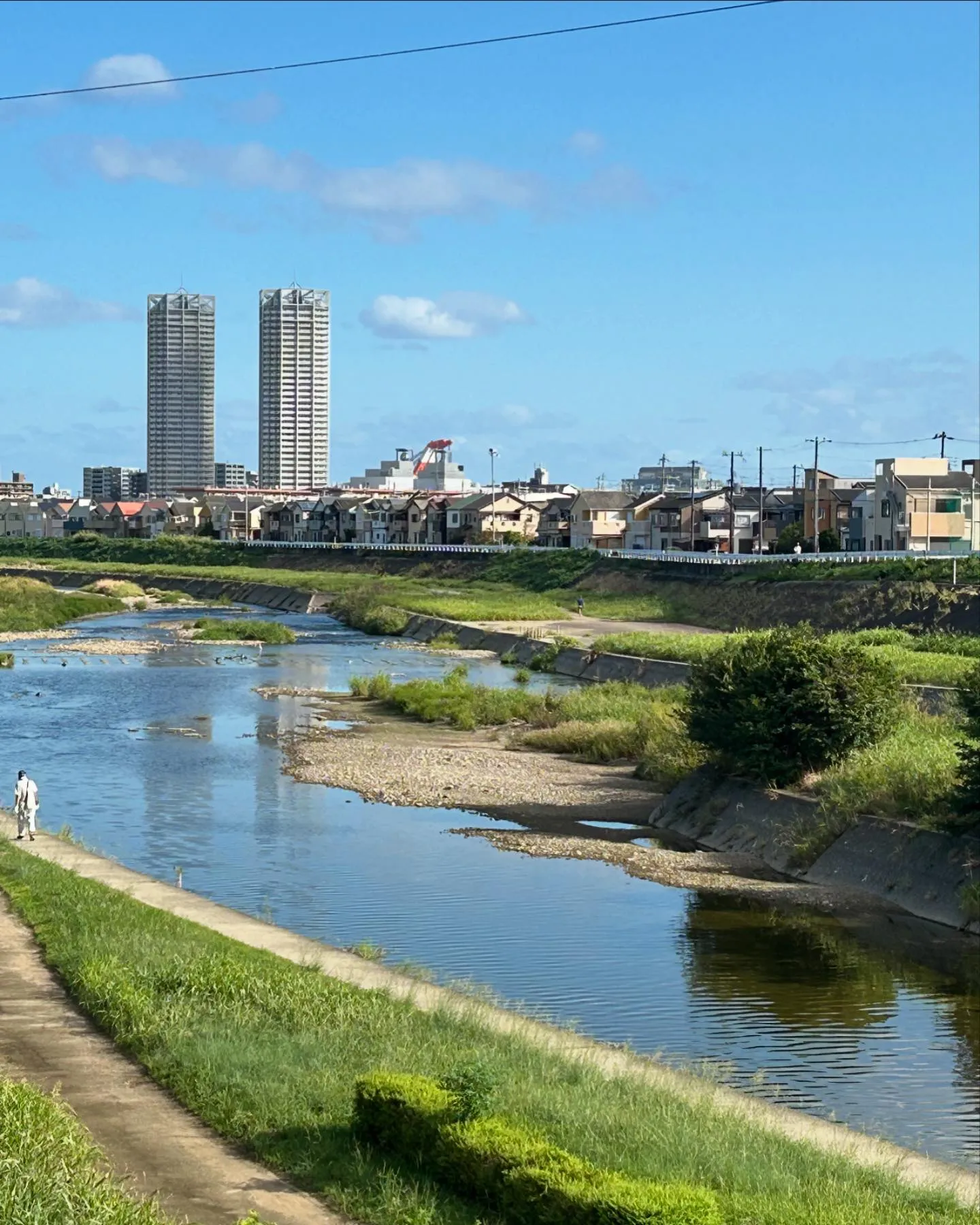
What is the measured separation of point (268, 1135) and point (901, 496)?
106029 mm

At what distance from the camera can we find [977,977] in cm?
2225

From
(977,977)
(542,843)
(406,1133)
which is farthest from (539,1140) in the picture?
(542,843)

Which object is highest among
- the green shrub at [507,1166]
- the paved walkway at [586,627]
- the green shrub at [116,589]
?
the green shrub at [116,589]

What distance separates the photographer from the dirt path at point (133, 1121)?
11.8m

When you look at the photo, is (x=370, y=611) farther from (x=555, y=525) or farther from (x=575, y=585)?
(x=555, y=525)

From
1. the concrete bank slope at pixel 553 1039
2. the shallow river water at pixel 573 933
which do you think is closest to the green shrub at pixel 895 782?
Result: the shallow river water at pixel 573 933

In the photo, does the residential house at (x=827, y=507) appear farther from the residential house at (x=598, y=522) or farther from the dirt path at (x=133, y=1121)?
the dirt path at (x=133, y=1121)

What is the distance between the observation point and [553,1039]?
682 inches

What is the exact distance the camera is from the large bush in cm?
3183

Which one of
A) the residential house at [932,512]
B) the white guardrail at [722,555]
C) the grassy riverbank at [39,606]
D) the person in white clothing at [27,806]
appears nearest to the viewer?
the person in white clothing at [27,806]

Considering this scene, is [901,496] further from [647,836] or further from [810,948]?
[810,948]

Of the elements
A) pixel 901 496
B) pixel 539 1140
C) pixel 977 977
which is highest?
pixel 901 496

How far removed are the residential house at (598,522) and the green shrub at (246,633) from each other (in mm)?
71389

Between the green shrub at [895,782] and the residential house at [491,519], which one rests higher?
the residential house at [491,519]
